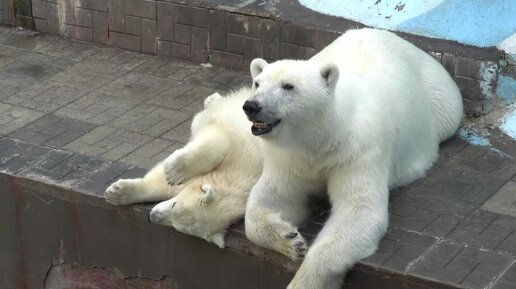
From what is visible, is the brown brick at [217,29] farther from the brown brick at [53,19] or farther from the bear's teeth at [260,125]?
the bear's teeth at [260,125]

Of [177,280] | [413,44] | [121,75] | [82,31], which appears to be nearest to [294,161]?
[177,280]

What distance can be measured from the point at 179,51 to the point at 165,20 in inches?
10.0

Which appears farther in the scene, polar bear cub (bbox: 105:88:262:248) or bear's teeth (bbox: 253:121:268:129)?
polar bear cub (bbox: 105:88:262:248)

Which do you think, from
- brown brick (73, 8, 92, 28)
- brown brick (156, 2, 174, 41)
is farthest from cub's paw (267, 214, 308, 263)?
brown brick (73, 8, 92, 28)

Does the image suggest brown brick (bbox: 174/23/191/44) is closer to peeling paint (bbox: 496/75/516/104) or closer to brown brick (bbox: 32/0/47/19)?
brown brick (bbox: 32/0/47/19)

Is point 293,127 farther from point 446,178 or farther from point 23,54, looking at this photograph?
point 23,54

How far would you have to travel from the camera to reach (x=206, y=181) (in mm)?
6102

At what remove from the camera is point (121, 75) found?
823cm

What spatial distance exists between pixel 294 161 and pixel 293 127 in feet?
1.04

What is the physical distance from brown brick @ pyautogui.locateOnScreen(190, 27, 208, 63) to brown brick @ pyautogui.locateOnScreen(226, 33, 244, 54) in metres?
0.20

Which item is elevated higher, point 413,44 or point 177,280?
point 413,44

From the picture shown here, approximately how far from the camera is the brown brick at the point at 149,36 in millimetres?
8461

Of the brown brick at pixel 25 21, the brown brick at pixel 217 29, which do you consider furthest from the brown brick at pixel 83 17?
the brown brick at pixel 217 29

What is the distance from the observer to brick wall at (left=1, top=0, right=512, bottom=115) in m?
7.20
